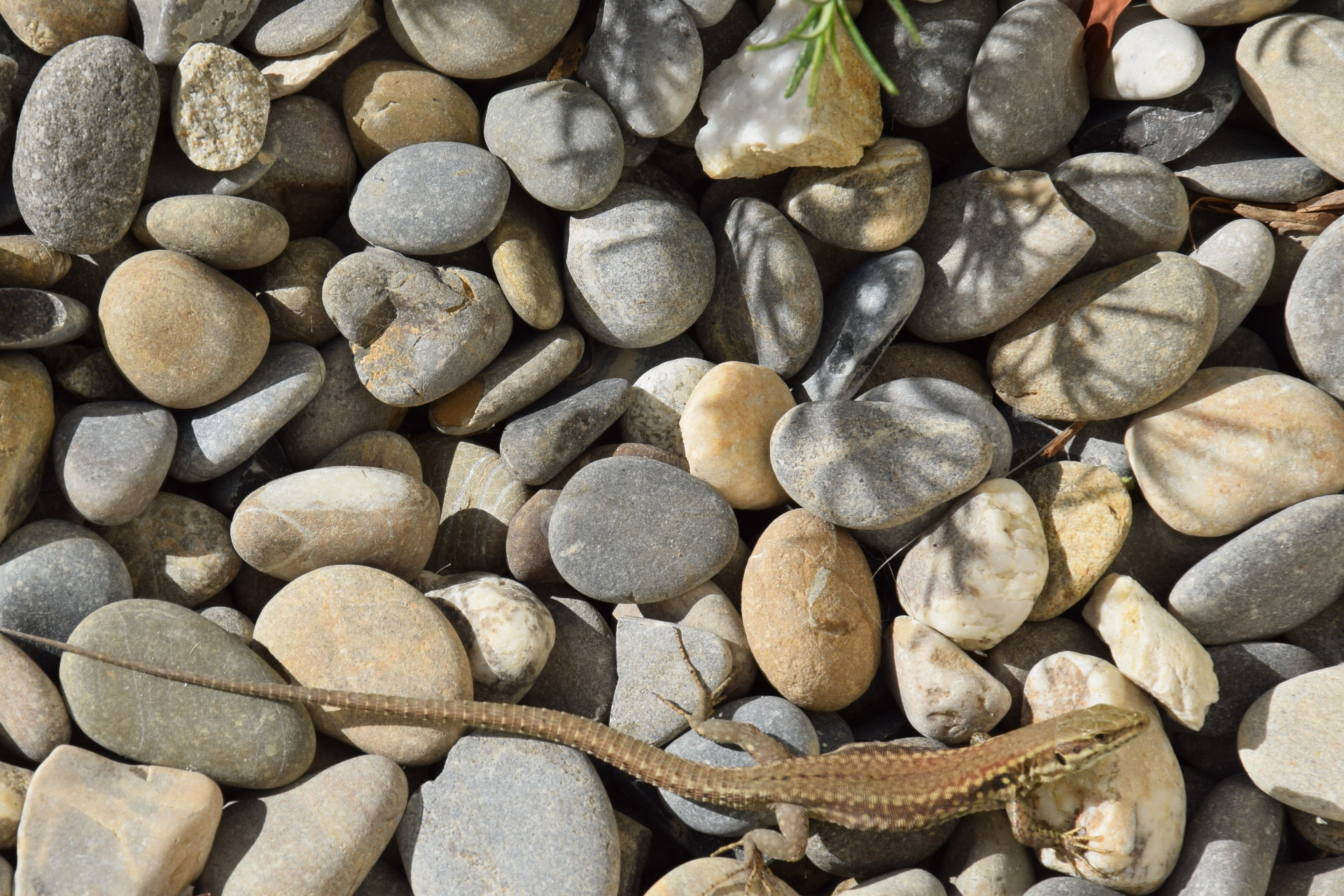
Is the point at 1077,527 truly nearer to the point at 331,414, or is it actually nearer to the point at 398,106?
the point at 331,414

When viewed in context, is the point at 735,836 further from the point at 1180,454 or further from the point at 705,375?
the point at 1180,454

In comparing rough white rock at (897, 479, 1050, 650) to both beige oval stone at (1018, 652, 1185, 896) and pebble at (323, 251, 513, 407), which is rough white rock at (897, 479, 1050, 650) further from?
pebble at (323, 251, 513, 407)

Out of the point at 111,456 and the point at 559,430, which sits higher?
the point at 111,456

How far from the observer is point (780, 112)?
3799 mm

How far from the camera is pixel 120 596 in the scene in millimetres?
3570

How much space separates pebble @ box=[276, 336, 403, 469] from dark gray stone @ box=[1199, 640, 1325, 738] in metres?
4.03

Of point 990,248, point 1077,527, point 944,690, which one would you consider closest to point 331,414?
point 944,690

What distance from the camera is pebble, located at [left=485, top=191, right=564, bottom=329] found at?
396 cm

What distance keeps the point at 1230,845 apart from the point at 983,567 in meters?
1.47

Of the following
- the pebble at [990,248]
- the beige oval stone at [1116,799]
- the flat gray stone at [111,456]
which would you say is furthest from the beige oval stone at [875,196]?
the flat gray stone at [111,456]

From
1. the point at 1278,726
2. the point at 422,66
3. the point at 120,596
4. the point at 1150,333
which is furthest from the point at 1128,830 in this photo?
the point at 422,66

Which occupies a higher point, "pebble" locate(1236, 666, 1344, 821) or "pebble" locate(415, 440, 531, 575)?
"pebble" locate(415, 440, 531, 575)

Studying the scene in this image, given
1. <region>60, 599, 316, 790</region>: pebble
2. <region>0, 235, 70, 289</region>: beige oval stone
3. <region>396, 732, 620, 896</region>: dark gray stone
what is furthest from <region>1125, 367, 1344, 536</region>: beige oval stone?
<region>0, 235, 70, 289</region>: beige oval stone

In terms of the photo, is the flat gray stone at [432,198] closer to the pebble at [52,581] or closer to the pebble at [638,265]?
the pebble at [638,265]
